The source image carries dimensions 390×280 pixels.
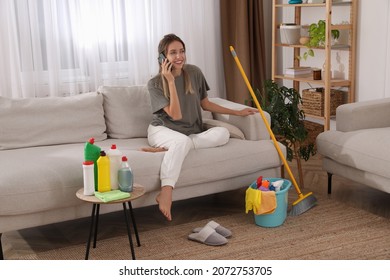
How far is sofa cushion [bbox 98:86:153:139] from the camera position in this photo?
3.96 m

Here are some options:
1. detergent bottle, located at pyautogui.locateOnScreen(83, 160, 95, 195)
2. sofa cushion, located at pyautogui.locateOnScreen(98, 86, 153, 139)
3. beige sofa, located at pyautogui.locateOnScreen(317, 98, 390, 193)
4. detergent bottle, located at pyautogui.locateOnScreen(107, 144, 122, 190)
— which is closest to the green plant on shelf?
beige sofa, located at pyautogui.locateOnScreen(317, 98, 390, 193)

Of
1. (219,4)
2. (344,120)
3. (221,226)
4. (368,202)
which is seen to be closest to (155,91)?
(221,226)

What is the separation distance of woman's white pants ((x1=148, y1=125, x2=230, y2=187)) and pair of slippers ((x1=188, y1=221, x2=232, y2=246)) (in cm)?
28

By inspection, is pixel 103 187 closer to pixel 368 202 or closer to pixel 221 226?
pixel 221 226

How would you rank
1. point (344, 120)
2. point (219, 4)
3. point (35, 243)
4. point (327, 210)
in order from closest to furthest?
point (35, 243) < point (327, 210) < point (344, 120) < point (219, 4)

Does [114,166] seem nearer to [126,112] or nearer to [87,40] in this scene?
[126,112]

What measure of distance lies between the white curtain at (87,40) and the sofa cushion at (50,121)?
1.15 meters

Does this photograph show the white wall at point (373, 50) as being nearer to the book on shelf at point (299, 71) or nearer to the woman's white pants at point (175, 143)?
the book on shelf at point (299, 71)

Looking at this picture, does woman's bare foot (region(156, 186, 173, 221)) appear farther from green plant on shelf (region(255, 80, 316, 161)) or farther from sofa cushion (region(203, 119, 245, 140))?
green plant on shelf (region(255, 80, 316, 161))

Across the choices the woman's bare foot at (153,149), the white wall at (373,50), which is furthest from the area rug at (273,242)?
the white wall at (373,50)

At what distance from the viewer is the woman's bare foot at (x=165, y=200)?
10.9ft
